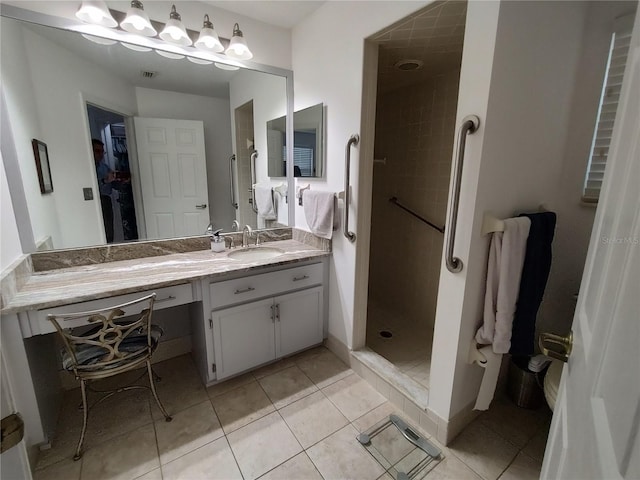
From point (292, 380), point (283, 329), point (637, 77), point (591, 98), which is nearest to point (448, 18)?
point (591, 98)

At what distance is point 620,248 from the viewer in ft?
1.48

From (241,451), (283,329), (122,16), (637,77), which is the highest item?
(122,16)

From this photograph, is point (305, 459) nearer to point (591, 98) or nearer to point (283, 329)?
point (283, 329)

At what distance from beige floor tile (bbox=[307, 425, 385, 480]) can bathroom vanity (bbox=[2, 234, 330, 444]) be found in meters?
0.66

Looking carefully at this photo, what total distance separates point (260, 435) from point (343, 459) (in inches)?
17.1

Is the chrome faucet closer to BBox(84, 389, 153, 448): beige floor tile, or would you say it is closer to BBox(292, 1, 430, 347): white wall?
BBox(292, 1, 430, 347): white wall

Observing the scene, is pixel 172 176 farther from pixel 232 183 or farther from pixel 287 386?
pixel 287 386

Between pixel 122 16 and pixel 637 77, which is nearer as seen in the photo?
pixel 637 77

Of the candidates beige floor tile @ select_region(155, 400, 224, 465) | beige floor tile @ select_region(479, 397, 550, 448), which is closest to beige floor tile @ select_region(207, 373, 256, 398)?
beige floor tile @ select_region(155, 400, 224, 465)

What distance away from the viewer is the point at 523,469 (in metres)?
1.32

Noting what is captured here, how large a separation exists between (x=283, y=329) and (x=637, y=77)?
187 cm

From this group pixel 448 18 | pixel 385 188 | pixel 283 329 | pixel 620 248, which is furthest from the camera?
pixel 385 188

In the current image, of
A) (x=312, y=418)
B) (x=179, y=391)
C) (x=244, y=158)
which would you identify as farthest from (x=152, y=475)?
(x=244, y=158)

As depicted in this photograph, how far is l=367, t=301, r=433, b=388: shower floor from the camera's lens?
196 cm
